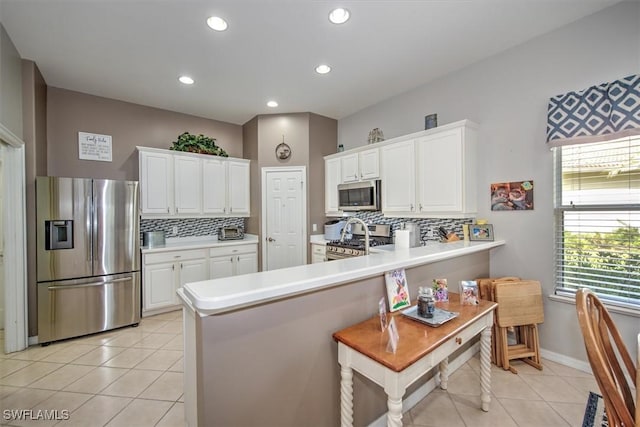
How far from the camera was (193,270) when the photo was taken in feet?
12.6

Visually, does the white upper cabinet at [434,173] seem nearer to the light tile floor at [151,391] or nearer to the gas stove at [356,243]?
the gas stove at [356,243]

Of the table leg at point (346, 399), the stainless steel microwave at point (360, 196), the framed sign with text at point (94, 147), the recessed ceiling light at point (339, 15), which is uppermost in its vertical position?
the recessed ceiling light at point (339, 15)

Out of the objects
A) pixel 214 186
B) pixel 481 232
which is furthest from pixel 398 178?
pixel 214 186

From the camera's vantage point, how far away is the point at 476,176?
293cm

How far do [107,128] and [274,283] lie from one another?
13.2 feet

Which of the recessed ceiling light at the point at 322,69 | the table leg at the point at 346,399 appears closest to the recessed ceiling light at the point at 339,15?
the recessed ceiling light at the point at 322,69

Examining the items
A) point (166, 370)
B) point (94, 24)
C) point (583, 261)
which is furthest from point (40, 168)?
point (583, 261)

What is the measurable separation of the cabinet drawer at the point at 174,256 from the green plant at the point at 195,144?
1.55 meters

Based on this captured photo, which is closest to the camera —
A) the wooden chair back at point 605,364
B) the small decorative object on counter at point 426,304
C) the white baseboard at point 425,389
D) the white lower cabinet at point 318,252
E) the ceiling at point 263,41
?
the wooden chair back at point 605,364

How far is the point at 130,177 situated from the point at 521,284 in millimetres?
4982

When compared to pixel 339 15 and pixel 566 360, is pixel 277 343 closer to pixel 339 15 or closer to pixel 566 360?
pixel 339 15

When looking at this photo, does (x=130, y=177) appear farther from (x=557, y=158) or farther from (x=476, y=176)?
(x=557, y=158)

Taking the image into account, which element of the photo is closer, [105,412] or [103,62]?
[105,412]

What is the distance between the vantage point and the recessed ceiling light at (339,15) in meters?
2.16
